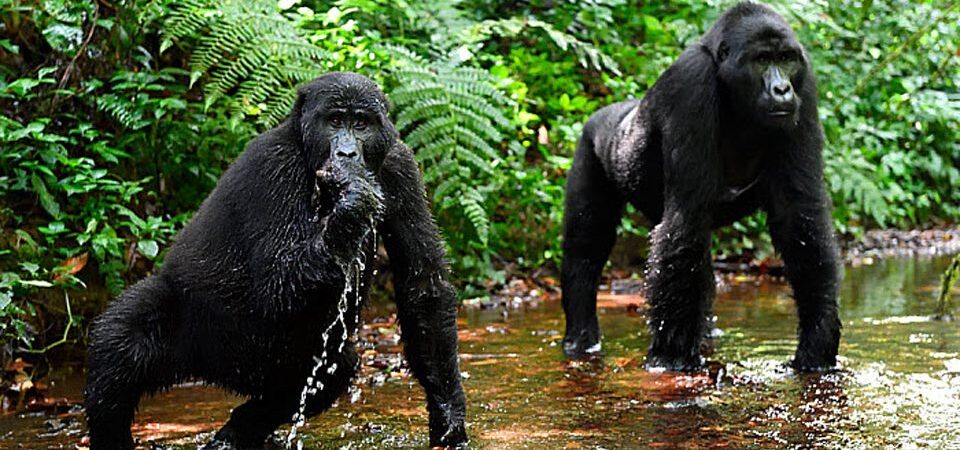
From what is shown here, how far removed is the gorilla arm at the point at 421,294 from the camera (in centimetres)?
373

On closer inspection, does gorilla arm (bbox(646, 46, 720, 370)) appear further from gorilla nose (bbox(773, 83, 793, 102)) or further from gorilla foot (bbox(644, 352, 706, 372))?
gorilla nose (bbox(773, 83, 793, 102))

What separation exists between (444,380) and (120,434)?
1.09 metres

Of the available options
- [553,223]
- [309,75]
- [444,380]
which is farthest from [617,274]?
[444,380]

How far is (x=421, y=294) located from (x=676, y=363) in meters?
1.84

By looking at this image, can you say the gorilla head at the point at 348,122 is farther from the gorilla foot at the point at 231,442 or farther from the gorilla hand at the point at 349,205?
the gorilla foot at the point at 231,442

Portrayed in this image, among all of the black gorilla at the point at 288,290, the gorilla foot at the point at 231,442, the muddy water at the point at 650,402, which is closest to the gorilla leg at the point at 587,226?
the muddy water at the point at 650,402

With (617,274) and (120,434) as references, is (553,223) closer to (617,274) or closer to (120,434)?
(617,274)

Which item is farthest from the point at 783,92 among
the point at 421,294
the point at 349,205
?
the point at 349,205

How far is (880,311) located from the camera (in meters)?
6.73

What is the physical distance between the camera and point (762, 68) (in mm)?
5086

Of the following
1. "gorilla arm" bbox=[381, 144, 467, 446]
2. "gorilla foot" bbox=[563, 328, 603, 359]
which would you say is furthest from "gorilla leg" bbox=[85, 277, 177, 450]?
"gorilla foot" bbox=[563, 328, 603, 359]

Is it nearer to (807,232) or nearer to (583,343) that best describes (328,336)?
(583,343)

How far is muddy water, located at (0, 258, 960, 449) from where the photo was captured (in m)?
3.69

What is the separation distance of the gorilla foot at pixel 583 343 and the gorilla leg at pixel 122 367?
8.26 feet
